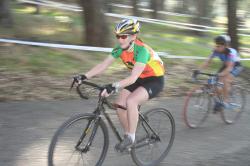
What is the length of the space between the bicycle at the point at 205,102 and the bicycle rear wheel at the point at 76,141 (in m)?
3.23

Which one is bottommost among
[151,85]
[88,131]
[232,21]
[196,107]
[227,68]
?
[196,107]

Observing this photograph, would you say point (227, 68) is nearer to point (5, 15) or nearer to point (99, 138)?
point (99, 138)

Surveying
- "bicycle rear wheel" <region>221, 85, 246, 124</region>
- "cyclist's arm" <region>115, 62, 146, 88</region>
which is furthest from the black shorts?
"bicycle rear wheel" <region>221, 85, 246, 124</region>

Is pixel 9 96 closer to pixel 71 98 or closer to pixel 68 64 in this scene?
pixel 71 98

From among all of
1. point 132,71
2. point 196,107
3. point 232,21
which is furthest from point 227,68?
point 232,21

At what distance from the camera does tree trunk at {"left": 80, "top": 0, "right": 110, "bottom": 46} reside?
1239 cm

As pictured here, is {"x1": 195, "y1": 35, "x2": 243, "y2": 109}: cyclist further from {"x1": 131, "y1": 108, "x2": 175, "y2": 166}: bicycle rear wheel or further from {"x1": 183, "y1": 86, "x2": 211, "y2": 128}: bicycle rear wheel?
{"x1": 131, "y1": 108, "x2": 175, "y2": 166}: bicycle rear wheel

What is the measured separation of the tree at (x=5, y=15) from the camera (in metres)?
13.4

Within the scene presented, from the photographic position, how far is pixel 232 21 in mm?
15133

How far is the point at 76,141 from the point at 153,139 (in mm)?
1388

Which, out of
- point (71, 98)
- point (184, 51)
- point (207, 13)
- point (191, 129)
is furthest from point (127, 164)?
point (207, 13)

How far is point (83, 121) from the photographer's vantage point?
193 inches

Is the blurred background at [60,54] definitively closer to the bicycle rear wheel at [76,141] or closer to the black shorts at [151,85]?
the black shorts at [151,85]

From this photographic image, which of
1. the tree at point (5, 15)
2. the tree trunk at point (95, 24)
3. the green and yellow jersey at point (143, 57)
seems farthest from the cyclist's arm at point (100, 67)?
the tree at point (5, 15)
